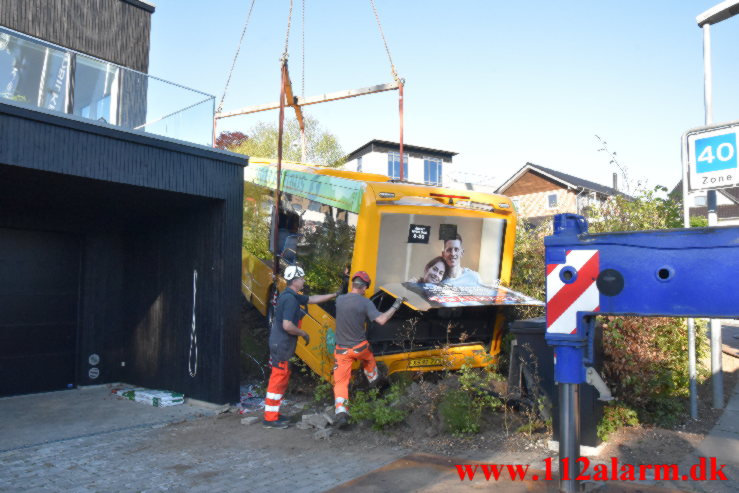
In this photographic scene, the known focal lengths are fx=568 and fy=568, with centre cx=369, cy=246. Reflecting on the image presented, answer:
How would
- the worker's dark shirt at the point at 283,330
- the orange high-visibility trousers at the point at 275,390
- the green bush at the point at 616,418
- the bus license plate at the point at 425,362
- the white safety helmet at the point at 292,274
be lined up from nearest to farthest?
the green bush at the point at 616,418 < the orange high-visibility trousers at the point at 275,390 < the worker's dark shirt at the point at 283,330 < the white safety helmet at the point at 292,274 < the bus license plate at the point at 425,362

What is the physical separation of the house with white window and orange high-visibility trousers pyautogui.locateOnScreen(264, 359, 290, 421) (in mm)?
33345

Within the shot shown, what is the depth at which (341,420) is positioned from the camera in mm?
6242

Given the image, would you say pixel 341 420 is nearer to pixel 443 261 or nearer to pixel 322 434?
pixel 322 434

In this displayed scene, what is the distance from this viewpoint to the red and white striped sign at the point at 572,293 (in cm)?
354

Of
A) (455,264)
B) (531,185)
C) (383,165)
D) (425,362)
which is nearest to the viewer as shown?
(425,362)

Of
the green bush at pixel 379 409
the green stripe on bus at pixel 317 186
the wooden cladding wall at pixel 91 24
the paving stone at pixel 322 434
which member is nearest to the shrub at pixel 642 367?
the green bush at pixel 379 409

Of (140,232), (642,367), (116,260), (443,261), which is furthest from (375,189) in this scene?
(116,260)

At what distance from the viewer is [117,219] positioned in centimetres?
931

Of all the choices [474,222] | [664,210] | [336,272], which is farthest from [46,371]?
[664,210]

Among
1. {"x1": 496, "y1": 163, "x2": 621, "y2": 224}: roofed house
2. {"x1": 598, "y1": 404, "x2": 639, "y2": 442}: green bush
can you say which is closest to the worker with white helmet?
{"x1": 598, "y1": 404, "x2": 639, "y2": 442}: green bush

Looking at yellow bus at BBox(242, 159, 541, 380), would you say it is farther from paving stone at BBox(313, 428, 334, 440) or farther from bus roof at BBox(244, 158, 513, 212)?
paving stone at BBox(313, 428, 334, 440)

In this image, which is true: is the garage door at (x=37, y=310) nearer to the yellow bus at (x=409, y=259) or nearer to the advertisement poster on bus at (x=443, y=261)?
the yellow bus at (x=409, y=259)

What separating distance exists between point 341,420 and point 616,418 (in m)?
2.84

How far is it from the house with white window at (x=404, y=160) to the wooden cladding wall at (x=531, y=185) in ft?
17.2
